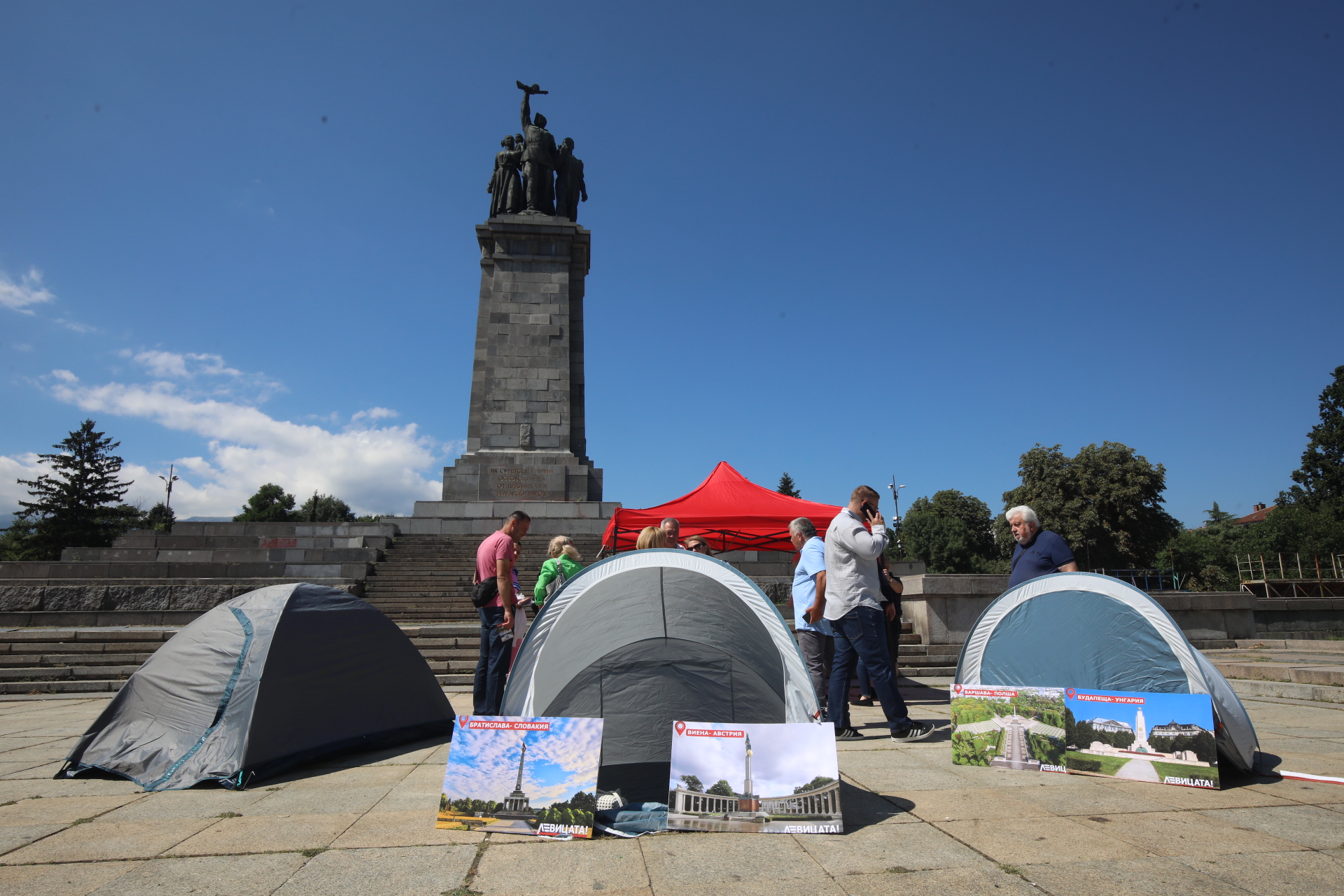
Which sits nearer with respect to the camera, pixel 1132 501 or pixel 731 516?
pixel 731 516

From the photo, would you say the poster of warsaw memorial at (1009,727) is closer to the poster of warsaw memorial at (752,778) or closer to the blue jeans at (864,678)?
the blue jeans at (864,678)

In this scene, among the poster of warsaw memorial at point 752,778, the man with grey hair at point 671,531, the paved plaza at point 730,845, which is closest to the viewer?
the paved plaza at point 730,845

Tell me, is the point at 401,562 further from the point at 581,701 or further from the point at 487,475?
the point at 581,701

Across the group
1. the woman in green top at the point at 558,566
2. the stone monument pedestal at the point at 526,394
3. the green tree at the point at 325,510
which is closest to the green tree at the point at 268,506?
the green tree at the point at 325,510

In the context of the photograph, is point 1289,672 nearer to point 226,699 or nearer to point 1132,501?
point 226,699

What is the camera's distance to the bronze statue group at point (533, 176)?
72.7ft

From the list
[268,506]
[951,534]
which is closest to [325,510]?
[268,506]

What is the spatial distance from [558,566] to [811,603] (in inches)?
90.1

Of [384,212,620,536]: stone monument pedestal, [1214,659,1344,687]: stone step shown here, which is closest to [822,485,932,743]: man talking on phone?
[1214,659,1344,687]: stone step

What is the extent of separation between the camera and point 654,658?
4070mm

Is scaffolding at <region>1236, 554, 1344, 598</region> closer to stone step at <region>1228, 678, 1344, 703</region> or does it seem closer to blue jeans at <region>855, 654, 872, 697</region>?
stone step at <region>1228, 678, 1344, 703</region>

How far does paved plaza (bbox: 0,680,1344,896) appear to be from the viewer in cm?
268

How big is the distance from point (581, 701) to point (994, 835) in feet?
7.15

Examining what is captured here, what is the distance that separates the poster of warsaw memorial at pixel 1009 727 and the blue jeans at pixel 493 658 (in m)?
3.51
